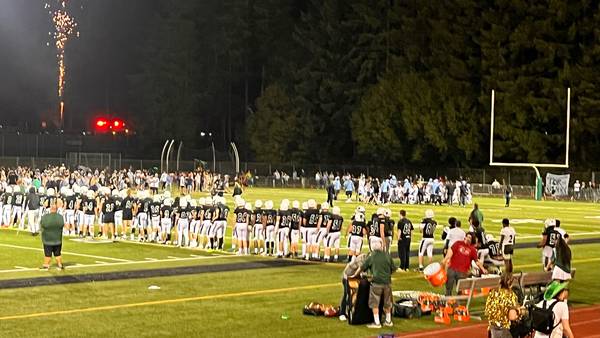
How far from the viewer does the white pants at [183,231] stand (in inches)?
1131

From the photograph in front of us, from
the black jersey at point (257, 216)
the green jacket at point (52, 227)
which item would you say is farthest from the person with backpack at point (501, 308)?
the black jersey at point (257, 216)

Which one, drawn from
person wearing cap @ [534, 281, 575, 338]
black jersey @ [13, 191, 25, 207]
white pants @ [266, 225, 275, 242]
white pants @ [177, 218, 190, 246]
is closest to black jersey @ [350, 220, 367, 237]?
white pants @ [266, 225, 275, 242]

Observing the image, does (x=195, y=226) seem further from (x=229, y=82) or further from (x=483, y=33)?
(x=229, y=82)

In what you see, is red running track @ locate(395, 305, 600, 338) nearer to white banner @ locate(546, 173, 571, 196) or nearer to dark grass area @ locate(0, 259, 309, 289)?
dark grass area @ locate(0, 259, 309, 289)

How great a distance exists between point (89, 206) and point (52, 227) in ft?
30.0

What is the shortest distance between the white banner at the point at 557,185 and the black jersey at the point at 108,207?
38.8 m

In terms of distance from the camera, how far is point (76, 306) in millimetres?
17906

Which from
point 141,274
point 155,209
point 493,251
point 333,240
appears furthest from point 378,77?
point 141,274

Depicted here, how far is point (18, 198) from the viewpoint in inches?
1369

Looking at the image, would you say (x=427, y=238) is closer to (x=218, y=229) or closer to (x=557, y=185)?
(x=218, y=229)

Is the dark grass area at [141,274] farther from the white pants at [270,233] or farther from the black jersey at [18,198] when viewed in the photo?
the black jersey at [18,198]

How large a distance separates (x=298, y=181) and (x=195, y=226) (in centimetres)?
5037

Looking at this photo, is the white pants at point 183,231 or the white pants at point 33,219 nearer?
the white pants at point 183,231

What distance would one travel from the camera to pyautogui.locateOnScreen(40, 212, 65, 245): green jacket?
22.0 m
